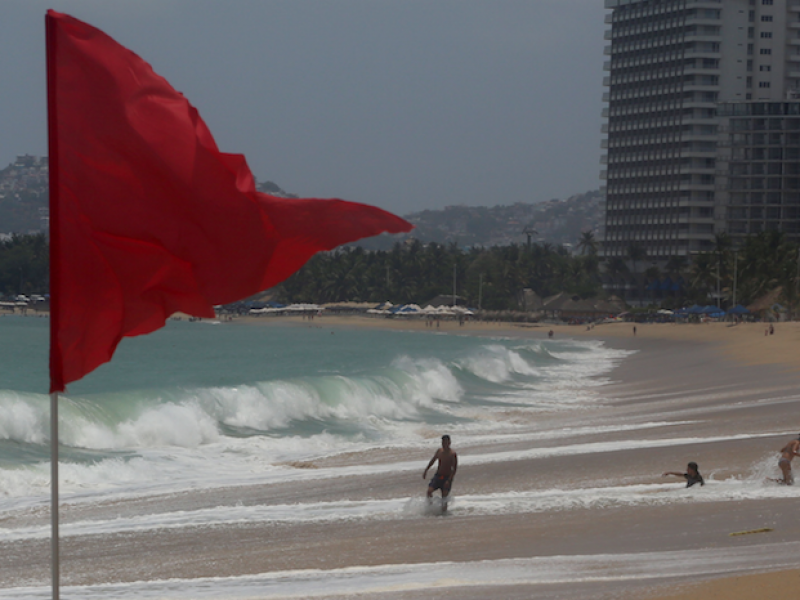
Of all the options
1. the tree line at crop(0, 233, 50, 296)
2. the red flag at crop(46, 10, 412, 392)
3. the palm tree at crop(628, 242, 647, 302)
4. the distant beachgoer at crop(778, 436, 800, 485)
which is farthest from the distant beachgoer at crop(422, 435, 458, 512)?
the tree line at crop(0, 233, 50, 296)

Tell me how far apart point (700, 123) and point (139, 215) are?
152998mm

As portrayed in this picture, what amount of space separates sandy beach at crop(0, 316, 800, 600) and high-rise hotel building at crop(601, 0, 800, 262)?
411ft

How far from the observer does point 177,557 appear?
11.9 metres

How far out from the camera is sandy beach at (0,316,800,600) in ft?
32.4

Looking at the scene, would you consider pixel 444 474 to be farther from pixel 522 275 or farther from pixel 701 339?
pixel 522 275

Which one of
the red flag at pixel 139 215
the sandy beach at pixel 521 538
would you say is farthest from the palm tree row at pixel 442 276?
the red flag at pixel 139 215

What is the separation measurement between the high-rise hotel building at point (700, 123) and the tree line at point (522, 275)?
5.87 metres

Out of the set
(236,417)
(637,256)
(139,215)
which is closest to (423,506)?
(139,215)

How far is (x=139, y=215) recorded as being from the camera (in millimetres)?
6039

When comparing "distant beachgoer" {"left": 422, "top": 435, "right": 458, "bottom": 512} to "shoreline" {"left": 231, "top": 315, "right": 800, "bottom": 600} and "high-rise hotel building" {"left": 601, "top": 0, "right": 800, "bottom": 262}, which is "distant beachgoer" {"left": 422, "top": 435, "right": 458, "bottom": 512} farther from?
"high-rise hotel building" {"left": 601, "top": 0, "right": 800, "bottom": 262}

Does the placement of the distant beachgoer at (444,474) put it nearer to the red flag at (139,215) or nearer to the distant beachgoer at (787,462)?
the distant beachgoer at (787,462)

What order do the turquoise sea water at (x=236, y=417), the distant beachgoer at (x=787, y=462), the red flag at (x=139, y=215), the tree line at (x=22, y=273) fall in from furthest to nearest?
the tree line at (x=22, y=273)
the turquoise sea water at (x=236, y=417)
the distant beachgoer at (x=787, y=462)
the red flag at (x=139, y=215)

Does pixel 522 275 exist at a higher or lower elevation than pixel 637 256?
lower

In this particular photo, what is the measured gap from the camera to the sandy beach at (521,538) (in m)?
9.88
